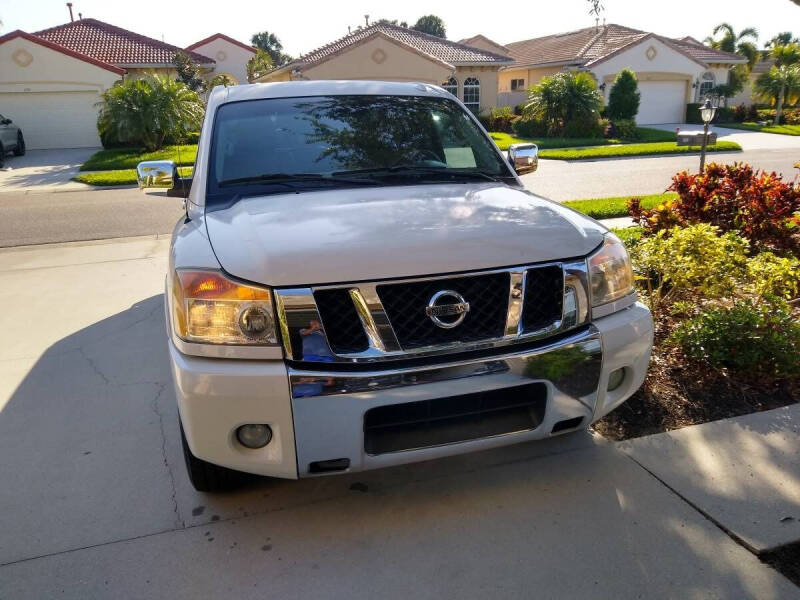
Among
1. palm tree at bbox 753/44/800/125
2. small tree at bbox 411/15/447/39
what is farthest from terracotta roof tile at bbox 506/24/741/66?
small tree at bbox 411/15/447/39

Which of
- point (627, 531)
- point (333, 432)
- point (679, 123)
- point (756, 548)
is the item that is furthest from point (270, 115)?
point (679, 123)

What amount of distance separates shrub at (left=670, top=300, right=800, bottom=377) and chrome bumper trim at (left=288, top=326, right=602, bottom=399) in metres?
1.63

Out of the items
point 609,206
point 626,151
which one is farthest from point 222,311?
point 626,151

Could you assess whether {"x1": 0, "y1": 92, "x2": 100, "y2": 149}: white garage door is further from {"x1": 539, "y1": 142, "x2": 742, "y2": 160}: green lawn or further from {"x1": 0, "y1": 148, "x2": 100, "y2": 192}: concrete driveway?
{"x1": 539, "y1": 142, "x2": 742, "y2": 160}: green lawn

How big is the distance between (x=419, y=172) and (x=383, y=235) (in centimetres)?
117

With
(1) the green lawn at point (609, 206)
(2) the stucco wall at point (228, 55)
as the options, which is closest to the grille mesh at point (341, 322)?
(1) the green lawn at point (609, 206)

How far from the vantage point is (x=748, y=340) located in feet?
12.3

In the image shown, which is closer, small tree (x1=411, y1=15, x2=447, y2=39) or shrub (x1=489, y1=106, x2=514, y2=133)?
shrub (x1=489, y1=106, x2=514, y2=133)

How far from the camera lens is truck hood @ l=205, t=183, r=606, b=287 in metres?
2.34

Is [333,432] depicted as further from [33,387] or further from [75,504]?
[33,387]

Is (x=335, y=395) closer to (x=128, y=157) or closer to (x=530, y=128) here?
(x=128, y=157)

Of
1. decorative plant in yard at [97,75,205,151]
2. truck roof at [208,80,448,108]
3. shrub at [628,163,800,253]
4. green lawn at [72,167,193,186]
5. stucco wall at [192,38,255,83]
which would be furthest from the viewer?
stucco wall at [192,38,255,83]

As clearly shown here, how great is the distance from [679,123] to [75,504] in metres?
37.9

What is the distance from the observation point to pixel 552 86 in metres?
25.8
